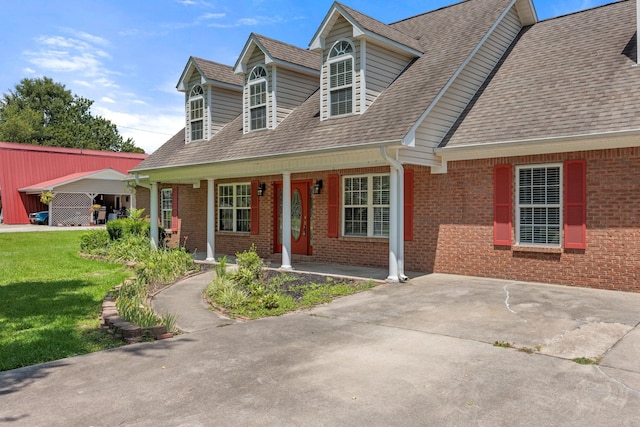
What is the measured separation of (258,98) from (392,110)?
16.7ft

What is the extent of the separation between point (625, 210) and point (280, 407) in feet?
25.4

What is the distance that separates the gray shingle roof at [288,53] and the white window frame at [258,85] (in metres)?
0.59

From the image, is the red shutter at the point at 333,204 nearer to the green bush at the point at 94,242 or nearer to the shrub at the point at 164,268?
the shrub at the point at 164,268

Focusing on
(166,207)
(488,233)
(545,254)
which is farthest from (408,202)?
(166,207)

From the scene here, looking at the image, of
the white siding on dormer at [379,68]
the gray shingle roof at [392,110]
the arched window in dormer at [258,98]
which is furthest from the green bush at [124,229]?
the white siding on dormer at [379,68]

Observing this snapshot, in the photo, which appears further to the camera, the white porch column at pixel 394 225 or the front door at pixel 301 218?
the front door at pixel 301 218

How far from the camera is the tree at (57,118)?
65125 millimetres

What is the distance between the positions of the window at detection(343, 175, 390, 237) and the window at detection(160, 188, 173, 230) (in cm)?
912

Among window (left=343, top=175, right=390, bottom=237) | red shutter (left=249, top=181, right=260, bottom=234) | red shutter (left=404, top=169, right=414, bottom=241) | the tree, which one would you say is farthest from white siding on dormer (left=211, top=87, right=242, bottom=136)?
the tree

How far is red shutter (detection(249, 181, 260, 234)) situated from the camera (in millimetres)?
15382

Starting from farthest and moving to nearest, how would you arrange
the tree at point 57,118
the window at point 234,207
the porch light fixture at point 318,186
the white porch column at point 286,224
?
the tree at point 57,118 < the window at point 234,207 < the porch light fixture at point 318,186 < the white porch column at point 286,224

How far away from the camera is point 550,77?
1084 centimetres

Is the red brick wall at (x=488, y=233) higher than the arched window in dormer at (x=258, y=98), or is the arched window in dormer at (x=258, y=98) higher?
the arched window in dormer at (x=258, y=98)

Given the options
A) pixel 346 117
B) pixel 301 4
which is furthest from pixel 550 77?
pixel 301 4
